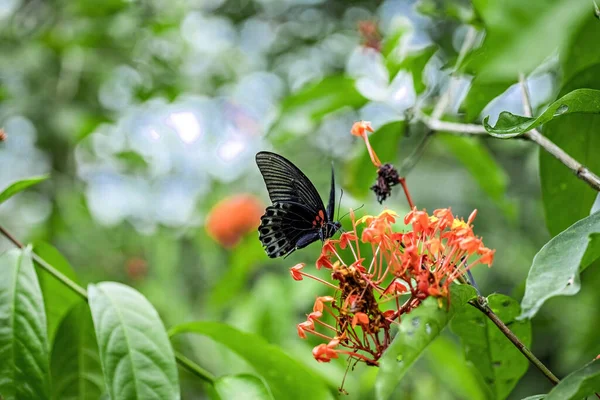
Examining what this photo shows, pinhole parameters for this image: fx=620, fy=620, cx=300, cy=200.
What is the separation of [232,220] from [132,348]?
2901 millimetres

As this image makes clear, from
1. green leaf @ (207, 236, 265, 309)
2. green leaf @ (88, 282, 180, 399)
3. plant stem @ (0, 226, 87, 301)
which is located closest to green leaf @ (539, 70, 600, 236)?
green leaf @ (88, 282, 180, 399)

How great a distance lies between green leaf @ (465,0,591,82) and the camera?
525mm

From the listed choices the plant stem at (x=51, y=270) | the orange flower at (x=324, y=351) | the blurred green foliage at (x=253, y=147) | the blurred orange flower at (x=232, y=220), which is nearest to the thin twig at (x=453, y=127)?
the blurred green foliage at (x=253, y=147)

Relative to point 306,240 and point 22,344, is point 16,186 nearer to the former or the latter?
point 22,344

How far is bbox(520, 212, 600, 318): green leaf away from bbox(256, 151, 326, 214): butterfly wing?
55 cm

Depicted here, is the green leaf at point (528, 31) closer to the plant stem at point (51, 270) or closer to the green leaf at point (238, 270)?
the plant stem at point (51, 270)

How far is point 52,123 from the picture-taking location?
3340mm

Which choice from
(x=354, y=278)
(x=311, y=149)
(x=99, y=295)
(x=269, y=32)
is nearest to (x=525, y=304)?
(x=354, y=278)

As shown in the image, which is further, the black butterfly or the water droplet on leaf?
the black butterfly

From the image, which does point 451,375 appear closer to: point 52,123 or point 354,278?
point 354,278

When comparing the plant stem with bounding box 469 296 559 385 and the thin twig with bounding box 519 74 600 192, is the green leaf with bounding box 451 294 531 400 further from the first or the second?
the thin twig with bounding box 519 74 600 192

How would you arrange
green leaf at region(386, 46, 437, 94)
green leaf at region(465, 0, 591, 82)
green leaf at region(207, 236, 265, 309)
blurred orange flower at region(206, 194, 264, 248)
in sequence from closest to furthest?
green leaf at region(465, 0, 591, 82) → green leaf at region(386, 46, 437, 94) → green leaf at region(207, 236, 265, 309) → blurred orange flower at region(206, 194, 264, 248)

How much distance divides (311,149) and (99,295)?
322cm

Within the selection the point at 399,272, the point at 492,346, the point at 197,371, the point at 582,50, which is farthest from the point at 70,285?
the point at 582,50
